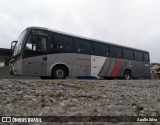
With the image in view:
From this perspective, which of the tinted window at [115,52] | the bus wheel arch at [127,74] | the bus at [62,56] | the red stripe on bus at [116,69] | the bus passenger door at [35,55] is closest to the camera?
the bus passenger door at [35,55]

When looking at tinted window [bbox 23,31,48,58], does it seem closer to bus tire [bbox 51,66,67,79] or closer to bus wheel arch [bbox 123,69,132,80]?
bus tire [bbox 51,66,67,79]

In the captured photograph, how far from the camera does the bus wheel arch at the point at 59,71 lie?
34.8 feet

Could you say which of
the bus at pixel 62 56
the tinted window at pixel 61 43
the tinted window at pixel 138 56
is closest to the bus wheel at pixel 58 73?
the bus at pixel 62 56

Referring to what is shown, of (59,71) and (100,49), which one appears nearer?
(59,71)

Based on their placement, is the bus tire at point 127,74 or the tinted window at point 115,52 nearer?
the tinted window at point 115,52

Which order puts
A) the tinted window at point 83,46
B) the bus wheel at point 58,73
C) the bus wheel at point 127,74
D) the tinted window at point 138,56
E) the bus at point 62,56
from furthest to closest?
the tinted window at point 138,56 < the bus wheel at point 127,74 < the tinted window at point 83,46 < the bus wheel at point 58,73 < the bus at point 62,56

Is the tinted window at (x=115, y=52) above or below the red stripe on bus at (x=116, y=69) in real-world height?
above

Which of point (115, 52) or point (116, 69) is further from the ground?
point (115, 52)

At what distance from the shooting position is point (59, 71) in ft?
35.4

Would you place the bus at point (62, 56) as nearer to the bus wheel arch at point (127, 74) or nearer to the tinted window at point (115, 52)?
the tinted window at point (115, 52)

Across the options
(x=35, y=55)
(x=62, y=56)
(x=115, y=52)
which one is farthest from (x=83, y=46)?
(x=115, y=52)

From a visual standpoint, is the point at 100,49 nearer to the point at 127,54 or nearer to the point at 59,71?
the point at 127,54

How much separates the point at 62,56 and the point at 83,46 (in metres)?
1.79

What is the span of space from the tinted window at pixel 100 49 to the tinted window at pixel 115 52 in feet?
2.25
